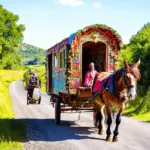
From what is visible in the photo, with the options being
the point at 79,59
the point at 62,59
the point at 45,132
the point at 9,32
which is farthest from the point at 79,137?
the point at 9,32

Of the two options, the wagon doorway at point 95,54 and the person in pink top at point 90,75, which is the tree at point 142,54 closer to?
the wagon doorway at point 95,54

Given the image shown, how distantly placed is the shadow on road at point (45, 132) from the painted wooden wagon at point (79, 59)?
0.84 meters

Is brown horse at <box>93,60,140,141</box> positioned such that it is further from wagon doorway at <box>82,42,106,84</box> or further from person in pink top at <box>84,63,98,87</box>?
wagon doorway at <box>82,42,106,84</box>

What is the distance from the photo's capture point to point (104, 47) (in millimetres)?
15938

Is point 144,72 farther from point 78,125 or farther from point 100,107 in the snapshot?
point 100,107

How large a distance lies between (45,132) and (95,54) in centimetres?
458

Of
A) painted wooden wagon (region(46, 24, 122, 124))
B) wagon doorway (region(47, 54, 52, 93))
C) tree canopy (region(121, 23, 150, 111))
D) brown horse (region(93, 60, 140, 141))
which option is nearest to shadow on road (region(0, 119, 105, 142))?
painted wooden wagon (region(46, 24, 122, 124))

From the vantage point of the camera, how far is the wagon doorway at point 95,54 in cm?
1619

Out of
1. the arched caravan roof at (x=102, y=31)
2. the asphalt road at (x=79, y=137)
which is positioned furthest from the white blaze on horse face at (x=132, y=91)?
the arched caravan roof at (x=102, y=31)

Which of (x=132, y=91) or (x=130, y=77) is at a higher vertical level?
(x=130, y=77)

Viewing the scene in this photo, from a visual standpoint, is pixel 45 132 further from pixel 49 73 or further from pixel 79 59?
pixel 49 73

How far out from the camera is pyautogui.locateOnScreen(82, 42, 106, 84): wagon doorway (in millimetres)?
16191

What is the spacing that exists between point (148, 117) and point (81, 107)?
16.0ft

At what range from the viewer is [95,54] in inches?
677
